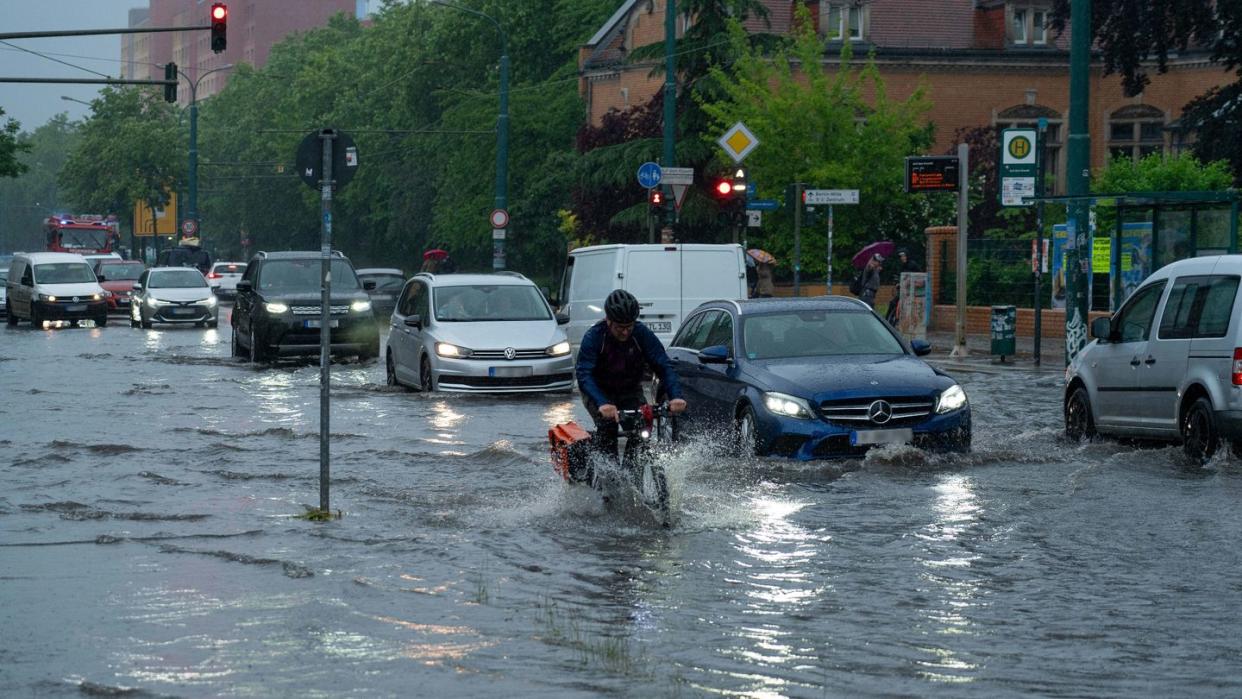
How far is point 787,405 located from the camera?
15070 millimetres

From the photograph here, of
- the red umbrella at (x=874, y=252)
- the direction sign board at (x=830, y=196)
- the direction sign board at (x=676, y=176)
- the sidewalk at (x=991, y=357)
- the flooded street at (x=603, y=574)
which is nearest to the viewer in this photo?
the flooded street at (x=603, y=574)

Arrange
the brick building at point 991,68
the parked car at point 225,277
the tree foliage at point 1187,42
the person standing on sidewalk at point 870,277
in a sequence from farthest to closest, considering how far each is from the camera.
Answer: the parked car at point 225,277 < the brick building at point 991,68 < the person standing on sidewalk at point 870,277 < the tree foliage at point 1187,42

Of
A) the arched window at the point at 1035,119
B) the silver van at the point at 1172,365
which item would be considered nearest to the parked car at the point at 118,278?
the arched window at the point at 1035,119

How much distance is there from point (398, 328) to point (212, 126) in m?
103

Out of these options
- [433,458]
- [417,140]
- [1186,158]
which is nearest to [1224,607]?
[433,458]

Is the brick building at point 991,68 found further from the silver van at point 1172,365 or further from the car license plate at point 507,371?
the silver van at point 1172,365

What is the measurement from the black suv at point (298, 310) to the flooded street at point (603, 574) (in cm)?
1235

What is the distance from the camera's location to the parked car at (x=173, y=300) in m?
46.9

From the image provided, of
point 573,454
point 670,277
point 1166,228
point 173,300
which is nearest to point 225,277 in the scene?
point 173,300

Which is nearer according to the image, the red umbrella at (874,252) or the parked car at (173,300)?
the red umbrella at (874,252)

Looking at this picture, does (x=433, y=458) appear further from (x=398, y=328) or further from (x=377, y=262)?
(x=377, y=262)

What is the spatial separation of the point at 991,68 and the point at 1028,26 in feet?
6.47

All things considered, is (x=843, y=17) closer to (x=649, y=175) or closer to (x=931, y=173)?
(x=649, y=175)

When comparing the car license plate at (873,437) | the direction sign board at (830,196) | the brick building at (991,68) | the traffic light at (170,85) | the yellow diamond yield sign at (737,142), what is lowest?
the car license plate at (873,437)
